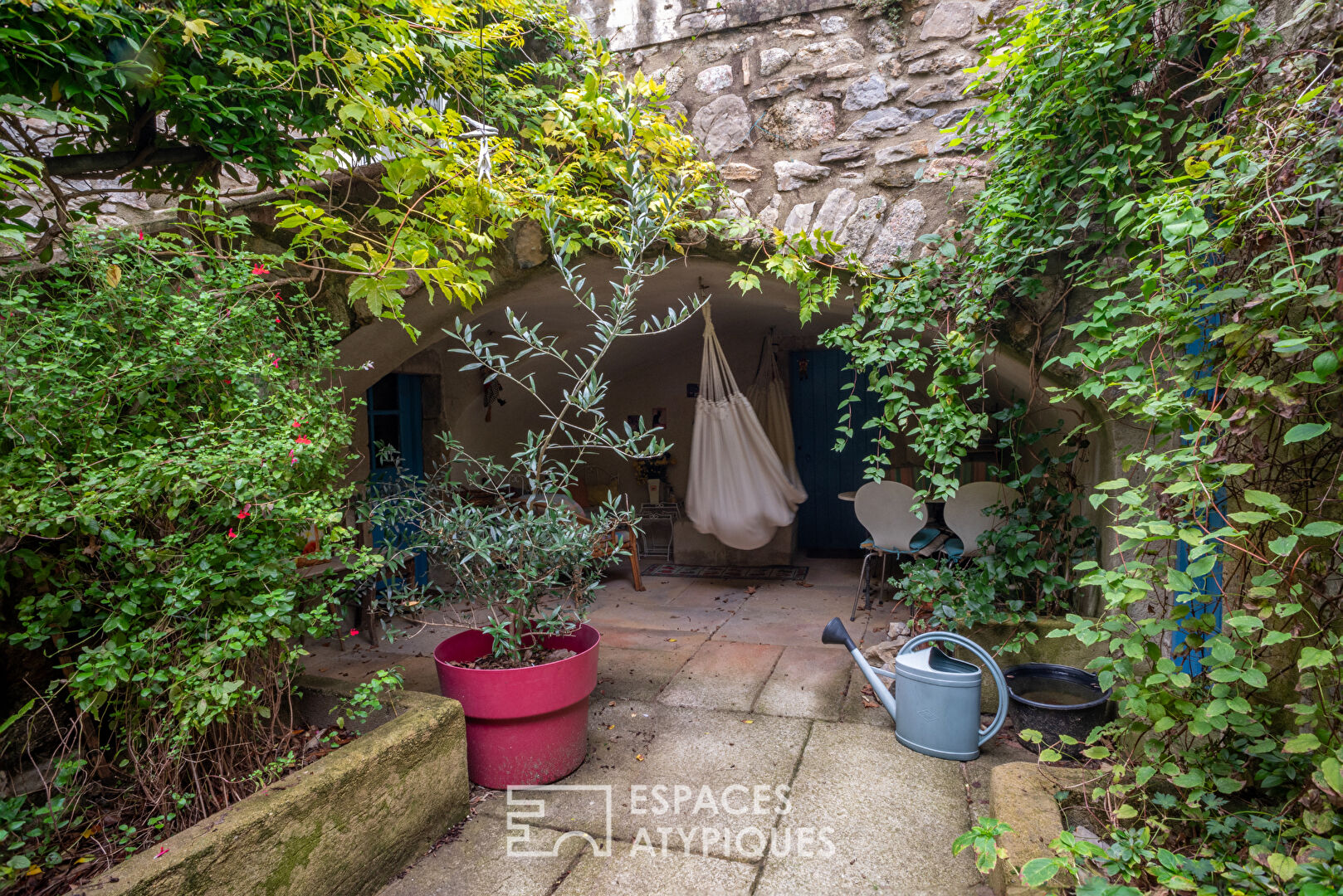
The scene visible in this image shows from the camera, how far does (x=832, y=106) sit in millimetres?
2344

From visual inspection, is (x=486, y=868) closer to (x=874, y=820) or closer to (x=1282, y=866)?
(x=874, y=820)

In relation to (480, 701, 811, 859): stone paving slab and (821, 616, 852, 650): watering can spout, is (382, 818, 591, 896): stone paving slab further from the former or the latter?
(821, 616, 852, 650): watering can spout

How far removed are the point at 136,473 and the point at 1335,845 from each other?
6.49 feet

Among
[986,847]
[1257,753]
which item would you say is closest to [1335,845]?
[1257,753]

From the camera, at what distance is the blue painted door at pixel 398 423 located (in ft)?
11.8

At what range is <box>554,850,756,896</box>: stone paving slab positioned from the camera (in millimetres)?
1455

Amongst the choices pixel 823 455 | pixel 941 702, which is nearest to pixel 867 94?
pixel 941 702

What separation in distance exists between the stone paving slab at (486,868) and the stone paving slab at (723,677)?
0.82 m

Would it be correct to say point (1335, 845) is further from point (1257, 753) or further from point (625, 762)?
point (625, 762)

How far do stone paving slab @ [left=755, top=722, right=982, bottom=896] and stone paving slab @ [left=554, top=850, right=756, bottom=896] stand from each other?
0.24 feet

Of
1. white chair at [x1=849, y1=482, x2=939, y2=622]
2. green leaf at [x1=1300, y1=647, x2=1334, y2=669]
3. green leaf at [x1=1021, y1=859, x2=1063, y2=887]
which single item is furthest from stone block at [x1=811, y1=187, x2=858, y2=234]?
green leaf at [x1=1021, y1=859, x2=1063, y2=887]

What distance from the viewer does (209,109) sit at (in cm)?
166

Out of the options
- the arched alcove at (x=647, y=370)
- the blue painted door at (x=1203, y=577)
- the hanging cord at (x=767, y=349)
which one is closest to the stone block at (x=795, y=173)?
the arched alcove at (x=647, y=370)

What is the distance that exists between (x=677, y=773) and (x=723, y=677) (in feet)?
2.31
